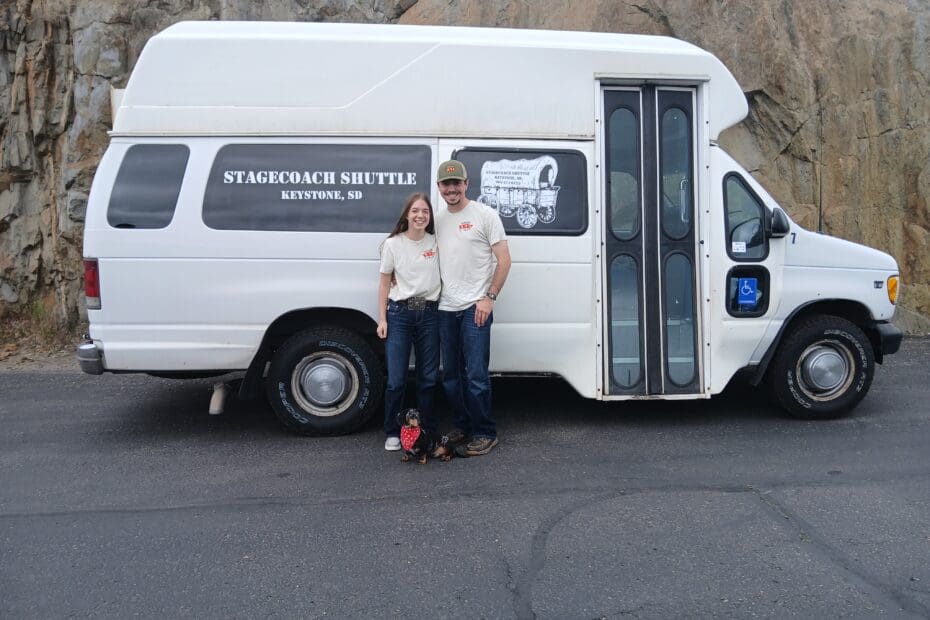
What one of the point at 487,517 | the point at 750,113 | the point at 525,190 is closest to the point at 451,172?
the point at 525,190

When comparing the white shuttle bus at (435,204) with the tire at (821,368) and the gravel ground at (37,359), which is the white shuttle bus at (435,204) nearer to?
the tire at (821,368)

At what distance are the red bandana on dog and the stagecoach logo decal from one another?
1697 millimetres

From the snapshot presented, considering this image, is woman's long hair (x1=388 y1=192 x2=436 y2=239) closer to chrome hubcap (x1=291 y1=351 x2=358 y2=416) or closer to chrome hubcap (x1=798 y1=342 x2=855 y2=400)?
chrome hubcap (x1=291 y1=351 x2=358 y2=416)

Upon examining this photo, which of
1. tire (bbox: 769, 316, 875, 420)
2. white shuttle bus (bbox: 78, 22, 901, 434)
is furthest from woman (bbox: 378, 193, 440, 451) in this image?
tire (bbox: 769, 316, 875, 420)

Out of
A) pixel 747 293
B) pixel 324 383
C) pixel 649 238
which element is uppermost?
pixel 649 238

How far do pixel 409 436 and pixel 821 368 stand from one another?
3.32m

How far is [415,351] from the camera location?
5.43m

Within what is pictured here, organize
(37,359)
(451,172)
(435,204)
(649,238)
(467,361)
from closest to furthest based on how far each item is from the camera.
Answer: (451,172)
(467,361)
(435,204)
(649,238)
(37,359)

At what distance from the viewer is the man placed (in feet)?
17.0

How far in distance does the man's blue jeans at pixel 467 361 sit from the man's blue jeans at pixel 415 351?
7 centimetres

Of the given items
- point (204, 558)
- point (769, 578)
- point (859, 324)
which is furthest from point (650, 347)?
point (204, 558)

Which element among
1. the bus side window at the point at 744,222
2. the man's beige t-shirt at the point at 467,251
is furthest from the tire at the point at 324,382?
the bus side window at the point at 744,222

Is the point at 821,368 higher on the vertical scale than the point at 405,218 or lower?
lower

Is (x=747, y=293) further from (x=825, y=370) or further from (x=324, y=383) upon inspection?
(x=324, y=383)
